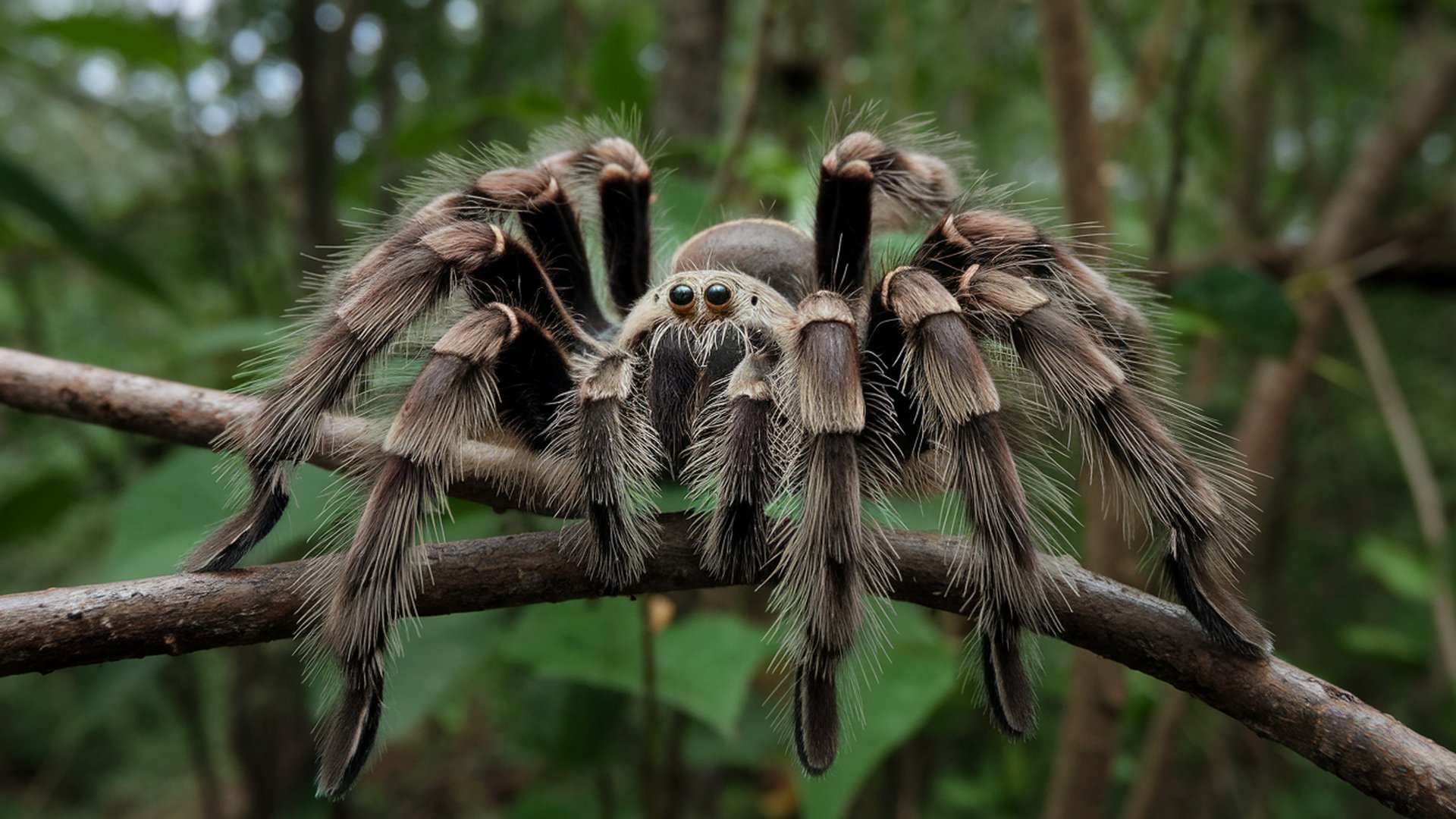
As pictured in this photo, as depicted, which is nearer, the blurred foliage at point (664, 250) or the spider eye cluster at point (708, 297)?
the spider eye cluster at point (708, 297)

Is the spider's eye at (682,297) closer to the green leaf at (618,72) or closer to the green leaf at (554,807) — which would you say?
the green leaf at (618,72)

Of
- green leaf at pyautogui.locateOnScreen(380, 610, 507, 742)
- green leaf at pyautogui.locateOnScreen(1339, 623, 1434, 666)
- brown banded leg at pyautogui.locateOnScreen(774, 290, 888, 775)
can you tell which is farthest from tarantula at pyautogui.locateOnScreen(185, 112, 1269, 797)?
green leaf at pyautogui.locateOnScreen(1339, 623, 1434, 666)

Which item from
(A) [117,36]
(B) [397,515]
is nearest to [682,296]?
(B) [397,515]

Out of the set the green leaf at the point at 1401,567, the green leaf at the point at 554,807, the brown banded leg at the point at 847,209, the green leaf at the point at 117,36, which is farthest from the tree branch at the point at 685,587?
the green leaf at the point at 117,36

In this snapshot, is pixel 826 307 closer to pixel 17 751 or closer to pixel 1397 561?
pixel 1397 561

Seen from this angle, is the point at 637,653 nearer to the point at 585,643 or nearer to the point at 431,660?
the point at 585,643

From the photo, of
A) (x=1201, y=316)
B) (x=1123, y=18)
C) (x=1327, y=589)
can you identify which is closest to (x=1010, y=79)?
(x=1123, y=18)
